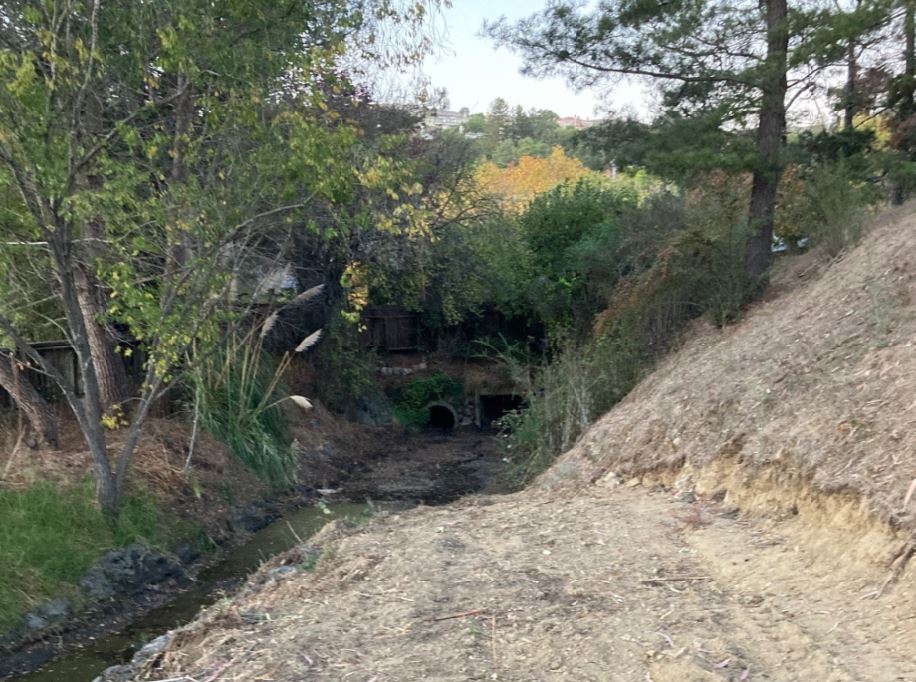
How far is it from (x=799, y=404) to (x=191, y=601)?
638 centimetres

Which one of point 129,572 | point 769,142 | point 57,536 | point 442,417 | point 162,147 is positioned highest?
point 162,147

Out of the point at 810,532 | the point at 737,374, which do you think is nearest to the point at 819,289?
the point at 737,374

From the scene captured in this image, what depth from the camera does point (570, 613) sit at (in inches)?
213

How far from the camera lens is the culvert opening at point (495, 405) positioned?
2069 centimetres

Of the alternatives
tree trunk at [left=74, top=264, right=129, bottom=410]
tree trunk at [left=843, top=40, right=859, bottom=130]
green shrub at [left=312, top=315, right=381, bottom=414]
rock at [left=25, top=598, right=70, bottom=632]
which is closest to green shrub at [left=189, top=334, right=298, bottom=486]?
tree trunk at [left=74, top=264, right=129, bottom=410]

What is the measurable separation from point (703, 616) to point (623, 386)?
761 centimetres

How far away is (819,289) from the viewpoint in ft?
35.5

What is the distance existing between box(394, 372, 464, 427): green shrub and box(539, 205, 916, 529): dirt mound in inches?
340

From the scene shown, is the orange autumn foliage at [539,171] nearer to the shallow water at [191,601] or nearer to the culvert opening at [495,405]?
the culvert opening at [495,405]

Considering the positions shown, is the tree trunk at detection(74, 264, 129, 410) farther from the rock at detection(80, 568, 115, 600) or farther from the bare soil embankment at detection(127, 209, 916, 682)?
the bare soil embankment at detection(127, 209, 916, 682)

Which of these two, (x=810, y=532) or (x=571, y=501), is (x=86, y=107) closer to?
(x=571, y=501)

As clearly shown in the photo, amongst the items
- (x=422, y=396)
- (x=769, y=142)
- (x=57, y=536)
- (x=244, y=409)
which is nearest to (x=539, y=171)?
(x=422, y=396)

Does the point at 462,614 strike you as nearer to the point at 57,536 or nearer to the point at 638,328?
the point at 57,536

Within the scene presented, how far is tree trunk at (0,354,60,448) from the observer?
10.6 metres
